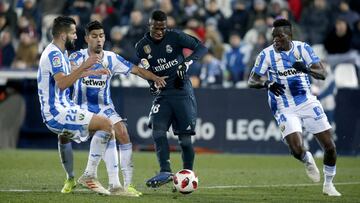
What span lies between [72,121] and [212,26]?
1222cm

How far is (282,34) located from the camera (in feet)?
44.1

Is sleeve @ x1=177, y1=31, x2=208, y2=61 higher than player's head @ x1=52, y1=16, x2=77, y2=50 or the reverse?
the reverse

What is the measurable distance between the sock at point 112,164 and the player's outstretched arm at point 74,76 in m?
1.26

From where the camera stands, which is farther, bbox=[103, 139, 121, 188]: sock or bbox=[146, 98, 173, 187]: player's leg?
bbox=[146, 98, 173, 187]: player's leg

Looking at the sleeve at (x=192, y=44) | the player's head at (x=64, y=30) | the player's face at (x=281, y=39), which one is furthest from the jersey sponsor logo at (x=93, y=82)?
the player's face at (x=281, y=39)

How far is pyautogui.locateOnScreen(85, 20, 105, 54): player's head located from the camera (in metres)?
12.8

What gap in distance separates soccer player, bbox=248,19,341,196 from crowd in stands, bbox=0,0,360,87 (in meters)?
8.33

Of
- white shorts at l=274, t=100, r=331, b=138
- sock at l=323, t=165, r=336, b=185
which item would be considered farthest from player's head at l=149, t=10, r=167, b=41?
sock at l=323, t=165, r=336, b=185

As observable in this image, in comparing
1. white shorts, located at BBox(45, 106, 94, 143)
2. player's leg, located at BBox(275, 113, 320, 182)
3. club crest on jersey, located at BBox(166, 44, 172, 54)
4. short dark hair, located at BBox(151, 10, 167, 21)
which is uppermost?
short dark hair, located at BBox(151, 10, 167, 21)

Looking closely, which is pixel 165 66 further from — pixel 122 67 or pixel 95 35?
pixel 95 35

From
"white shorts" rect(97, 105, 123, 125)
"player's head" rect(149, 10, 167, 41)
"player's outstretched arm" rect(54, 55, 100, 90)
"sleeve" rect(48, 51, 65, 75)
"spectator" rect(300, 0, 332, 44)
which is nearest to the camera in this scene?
"player's outstretched arm" rect(54, 55, 100, 90)

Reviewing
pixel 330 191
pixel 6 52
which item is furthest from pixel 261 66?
pixel 6 52

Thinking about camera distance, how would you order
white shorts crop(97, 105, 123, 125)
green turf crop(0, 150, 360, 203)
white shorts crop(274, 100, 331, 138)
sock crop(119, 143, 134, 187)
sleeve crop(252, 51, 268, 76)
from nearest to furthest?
green turf crop(0, 150, 360, 203), sock crop(119, 143, 134, 187), white shorts crop(97, 105, 123, 125), white shorts crop(274, 100, 331, 138), sleeve crop(252, 51, 268, 76)

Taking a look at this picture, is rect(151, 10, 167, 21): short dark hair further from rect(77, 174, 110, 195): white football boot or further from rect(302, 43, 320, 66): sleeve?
rect(77, 174, 110, 195): white football boot
